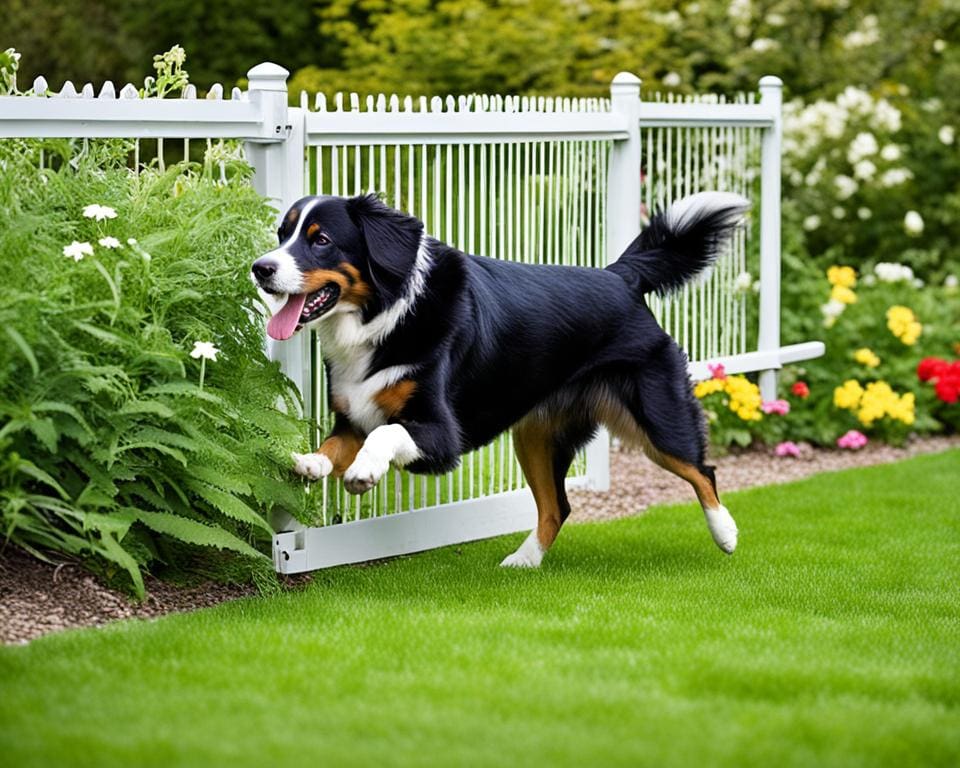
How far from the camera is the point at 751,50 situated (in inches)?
517

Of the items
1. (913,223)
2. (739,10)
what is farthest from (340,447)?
(739,10)

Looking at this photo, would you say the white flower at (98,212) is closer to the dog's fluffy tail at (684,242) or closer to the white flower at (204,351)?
the white flower at (204,351)

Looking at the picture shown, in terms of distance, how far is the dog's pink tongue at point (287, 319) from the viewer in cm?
516

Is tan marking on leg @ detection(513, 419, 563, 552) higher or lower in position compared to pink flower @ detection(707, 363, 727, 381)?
higher

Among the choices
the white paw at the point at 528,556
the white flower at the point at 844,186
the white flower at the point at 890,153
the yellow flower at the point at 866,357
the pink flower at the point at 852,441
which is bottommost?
the pink flower at the point at 852,441

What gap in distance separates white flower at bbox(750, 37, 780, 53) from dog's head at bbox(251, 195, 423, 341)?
8.24 meters

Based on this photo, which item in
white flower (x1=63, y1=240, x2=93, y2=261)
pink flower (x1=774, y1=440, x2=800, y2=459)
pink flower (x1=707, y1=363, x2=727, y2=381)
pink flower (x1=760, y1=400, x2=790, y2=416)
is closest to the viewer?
white flower (x1=63, y1=240, x2=93, y2=261)

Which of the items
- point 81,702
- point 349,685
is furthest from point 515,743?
point 81,702

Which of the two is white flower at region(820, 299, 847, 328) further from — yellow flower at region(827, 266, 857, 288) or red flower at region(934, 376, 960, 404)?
red flower at region(934, 376, 960, 404)

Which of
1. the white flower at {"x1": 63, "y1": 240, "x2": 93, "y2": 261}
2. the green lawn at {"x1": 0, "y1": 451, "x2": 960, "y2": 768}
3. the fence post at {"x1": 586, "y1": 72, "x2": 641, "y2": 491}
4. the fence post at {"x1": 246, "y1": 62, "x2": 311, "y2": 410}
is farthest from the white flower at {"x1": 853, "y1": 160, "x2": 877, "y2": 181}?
the white flower at {"x1": 63, "y1": 240, "x2": 93, "y2": 261}

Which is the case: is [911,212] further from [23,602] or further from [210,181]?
[23,602]

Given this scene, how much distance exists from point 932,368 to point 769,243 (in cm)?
123

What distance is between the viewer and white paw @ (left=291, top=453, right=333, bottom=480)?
17.1 ft

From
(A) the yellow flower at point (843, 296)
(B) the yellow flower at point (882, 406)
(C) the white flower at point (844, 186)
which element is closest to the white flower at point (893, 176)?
(C) the white flower at point (844, 186)
